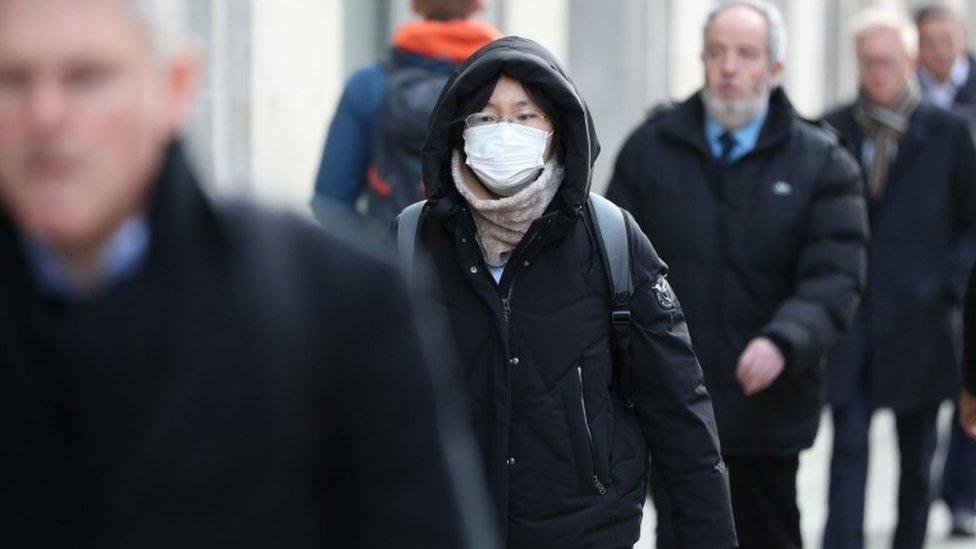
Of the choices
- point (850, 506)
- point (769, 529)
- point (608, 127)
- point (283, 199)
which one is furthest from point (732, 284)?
point (608, 127)

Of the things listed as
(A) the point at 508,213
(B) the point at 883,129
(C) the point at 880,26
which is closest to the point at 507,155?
(A) the point at 508,213

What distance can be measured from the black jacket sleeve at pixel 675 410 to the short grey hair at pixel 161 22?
2575mm

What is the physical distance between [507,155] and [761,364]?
1.87m

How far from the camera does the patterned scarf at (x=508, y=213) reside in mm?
4539

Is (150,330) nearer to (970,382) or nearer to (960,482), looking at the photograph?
(970,382)

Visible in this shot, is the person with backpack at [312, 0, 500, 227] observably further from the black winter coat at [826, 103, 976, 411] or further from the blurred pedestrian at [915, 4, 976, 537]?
the blurred pedestrian at [915, 4, 976, 537]

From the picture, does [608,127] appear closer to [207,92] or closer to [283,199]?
[207,92]

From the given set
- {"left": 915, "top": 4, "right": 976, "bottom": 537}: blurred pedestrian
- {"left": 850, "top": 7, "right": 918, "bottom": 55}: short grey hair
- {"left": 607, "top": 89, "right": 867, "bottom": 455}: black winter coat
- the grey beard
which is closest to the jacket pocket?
{"left": 607, "top": 89, "right": 867, "bottom": 455}: black winter coat

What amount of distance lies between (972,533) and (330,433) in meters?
7.42

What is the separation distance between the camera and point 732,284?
635 centimetres

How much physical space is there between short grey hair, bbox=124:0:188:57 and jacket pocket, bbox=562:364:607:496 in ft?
8.08

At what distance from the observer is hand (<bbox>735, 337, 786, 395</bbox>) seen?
6.21 m

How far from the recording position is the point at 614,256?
454 cm


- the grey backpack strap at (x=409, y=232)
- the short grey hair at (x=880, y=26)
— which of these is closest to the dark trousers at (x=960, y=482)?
the short grey hair at (x=880, y=26)
